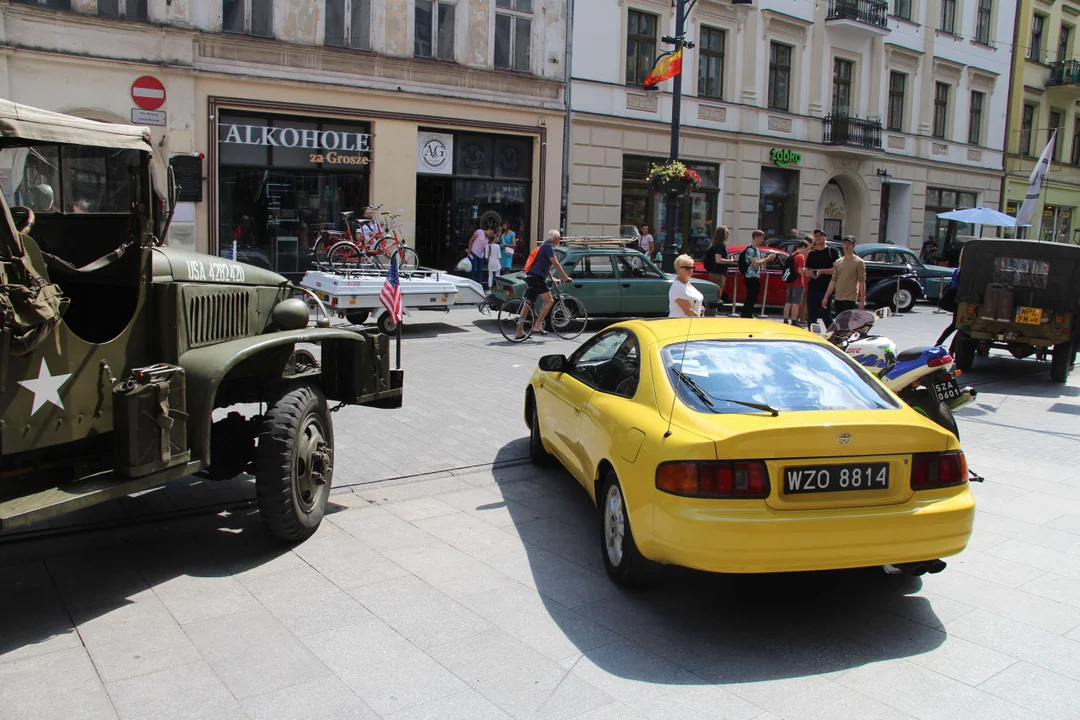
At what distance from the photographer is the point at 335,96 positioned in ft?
66.4

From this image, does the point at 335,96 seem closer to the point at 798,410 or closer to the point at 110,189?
the point at 110,189

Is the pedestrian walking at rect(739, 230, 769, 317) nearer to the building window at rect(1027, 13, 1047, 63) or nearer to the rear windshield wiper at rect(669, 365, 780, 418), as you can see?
the rear windshield wiper at rect(669, 365, 780, 418)

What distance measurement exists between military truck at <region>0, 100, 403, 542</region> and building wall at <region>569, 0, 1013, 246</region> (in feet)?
63.9

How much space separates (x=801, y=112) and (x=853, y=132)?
2621 millimetres

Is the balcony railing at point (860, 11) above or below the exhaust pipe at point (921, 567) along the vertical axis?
above

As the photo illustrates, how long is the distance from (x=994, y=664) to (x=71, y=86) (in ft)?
60.6

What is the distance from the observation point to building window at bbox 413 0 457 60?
21422mm

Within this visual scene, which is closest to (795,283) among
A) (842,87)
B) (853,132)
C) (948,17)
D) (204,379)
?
(204,379)

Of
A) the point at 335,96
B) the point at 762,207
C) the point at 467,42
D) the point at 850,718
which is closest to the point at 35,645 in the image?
the point at 850,718

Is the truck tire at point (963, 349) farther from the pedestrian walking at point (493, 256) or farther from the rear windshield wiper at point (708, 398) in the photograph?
the pedestrian walking at point (493, 256)

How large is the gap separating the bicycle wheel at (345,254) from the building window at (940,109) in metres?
26.5

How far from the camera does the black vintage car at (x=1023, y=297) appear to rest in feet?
38.5

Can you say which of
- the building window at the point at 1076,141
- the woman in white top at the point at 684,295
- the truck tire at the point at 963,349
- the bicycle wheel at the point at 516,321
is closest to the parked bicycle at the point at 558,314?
the bicycle wheel at the point at 516,321

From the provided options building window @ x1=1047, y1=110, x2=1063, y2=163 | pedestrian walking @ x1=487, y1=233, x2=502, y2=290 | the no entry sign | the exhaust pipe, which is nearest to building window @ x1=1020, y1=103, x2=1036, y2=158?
building window @ x1=1047, y1=110, x2=1063, y2=163
